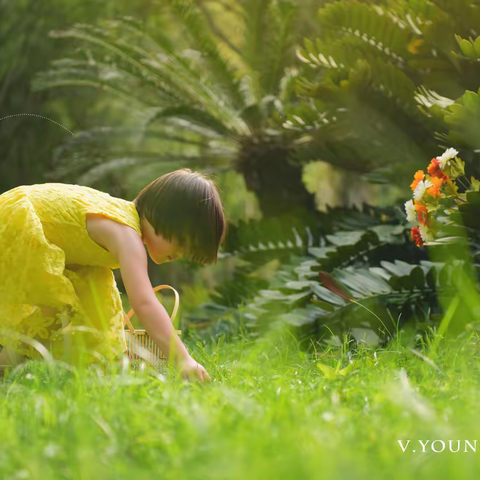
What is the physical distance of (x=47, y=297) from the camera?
2623mm

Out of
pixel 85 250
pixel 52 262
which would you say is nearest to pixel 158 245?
pixel 85 250

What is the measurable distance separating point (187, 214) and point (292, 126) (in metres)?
2.59

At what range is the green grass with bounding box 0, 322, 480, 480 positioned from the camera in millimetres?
1250

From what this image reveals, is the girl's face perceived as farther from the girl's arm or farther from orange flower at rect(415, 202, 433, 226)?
orange flower at rect(415, 202, 433, 226)

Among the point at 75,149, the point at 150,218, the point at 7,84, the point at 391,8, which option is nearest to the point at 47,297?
the point at 150,218

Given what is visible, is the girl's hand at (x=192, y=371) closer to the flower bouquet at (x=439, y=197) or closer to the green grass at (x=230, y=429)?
the green grass at (x=230, y=429)

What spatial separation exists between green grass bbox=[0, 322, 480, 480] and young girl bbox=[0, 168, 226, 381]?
0.59 m

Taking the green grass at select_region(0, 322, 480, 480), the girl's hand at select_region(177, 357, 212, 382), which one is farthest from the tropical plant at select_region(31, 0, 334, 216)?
the green grass at select_region(0, 322, 480, 480)

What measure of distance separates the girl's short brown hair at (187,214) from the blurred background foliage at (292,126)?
0.72 meters

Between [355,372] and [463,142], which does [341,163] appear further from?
[355,372]

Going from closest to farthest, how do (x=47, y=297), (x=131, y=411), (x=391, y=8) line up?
(x=131, y=411) → (x=47, y=297) → (x=391, y=8)

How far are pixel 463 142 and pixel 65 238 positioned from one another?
1990 mm

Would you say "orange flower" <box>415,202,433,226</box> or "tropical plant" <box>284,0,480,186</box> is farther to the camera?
"tropical plant" <box>284,0,480,186</box>

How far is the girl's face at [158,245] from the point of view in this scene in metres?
2.75
